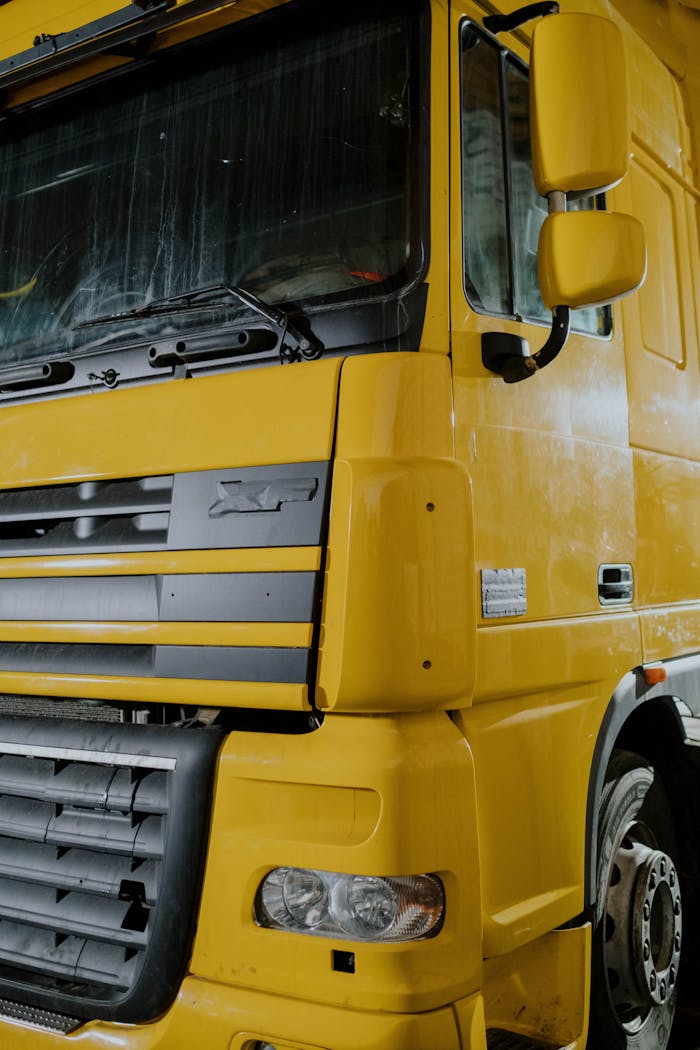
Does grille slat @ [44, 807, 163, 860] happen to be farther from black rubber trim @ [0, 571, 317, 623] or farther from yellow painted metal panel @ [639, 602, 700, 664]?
yellow painted metal panel @ [639, 602, 700, 664]

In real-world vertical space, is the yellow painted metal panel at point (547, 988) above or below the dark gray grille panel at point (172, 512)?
below

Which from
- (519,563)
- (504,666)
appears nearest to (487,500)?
(519,563)

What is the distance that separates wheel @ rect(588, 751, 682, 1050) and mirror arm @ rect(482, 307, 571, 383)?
3.82 feet

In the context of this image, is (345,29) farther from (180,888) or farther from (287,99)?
(180,888)

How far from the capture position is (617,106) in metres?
2.24

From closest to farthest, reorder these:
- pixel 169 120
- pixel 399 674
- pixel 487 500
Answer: pixel 399 674, pixel 487 500, pixel 169 120

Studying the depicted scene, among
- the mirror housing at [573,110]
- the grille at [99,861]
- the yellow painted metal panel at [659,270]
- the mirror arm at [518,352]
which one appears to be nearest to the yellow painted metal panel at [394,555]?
the mirror arm at [518,352]

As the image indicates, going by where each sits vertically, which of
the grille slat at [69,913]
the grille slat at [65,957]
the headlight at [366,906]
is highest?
the headlight at [366,906]

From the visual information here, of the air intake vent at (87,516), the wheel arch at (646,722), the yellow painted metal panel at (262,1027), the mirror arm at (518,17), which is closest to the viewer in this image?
the yellow painted metal panel at (262,1027)

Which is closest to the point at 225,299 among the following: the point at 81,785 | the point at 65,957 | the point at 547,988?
the point at 81,785

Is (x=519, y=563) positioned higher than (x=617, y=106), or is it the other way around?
(x=617, y=106)

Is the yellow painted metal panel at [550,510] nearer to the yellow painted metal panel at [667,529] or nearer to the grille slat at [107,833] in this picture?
the yellow painted metal panel at [667,529]

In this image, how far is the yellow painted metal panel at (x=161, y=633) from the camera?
2039 mm

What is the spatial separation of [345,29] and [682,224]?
1.65 meters
